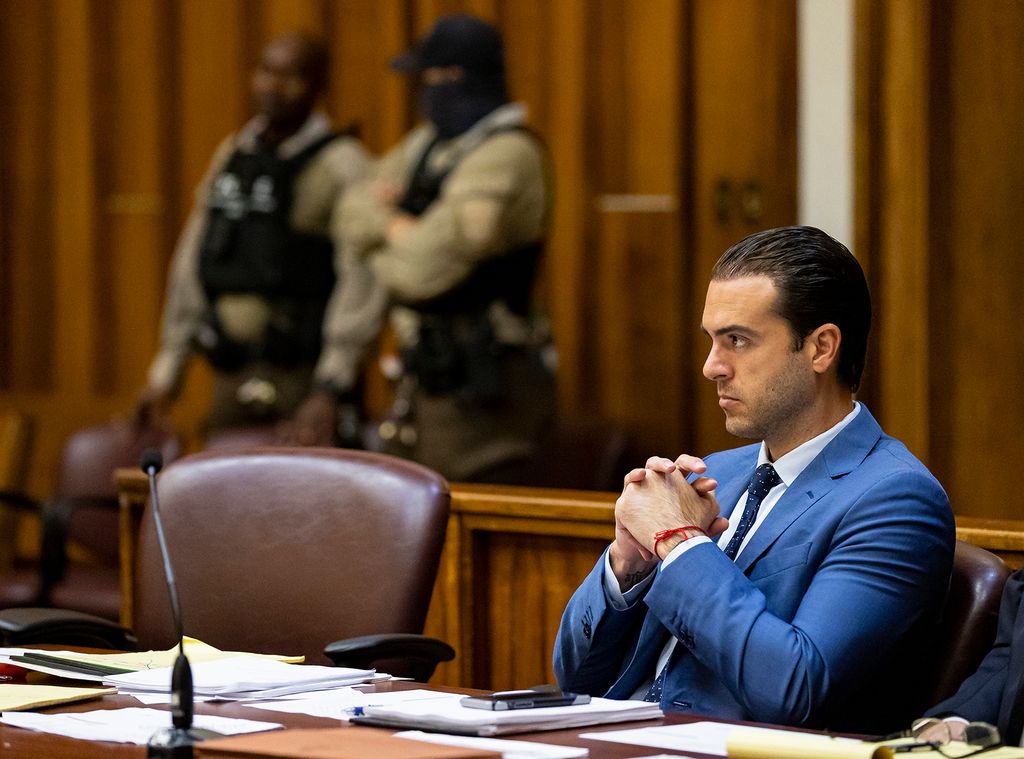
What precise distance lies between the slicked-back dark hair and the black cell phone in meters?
0.63

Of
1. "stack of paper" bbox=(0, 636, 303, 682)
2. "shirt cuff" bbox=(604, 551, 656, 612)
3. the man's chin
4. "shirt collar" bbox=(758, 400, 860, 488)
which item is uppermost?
the man's chin

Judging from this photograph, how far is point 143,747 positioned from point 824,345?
109cm

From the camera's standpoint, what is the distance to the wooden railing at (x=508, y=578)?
3555 millimetres

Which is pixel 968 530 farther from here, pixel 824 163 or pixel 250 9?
pixel 250 9

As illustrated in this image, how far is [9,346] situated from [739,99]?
3780mm

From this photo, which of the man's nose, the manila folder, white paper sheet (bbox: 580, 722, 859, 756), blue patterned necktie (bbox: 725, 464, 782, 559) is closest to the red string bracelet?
blue patterned necktie (bbox: 725, 464, 782, 559)

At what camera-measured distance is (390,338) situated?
6953 millimetres

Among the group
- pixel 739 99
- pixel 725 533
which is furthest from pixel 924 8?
pixel 725 533

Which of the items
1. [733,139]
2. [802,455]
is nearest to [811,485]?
[802,455]

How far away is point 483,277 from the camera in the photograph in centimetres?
505

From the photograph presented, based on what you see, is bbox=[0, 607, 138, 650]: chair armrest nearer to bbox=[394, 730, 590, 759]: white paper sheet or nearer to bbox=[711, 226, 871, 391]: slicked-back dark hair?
bbox=[394, 730, 590, 759]: white paper sheet

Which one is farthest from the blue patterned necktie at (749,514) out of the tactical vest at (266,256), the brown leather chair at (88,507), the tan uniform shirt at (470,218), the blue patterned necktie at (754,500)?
the tactical vest at (266,256)

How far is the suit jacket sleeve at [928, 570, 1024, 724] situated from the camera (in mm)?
2057

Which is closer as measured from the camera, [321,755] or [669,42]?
[321,755]
